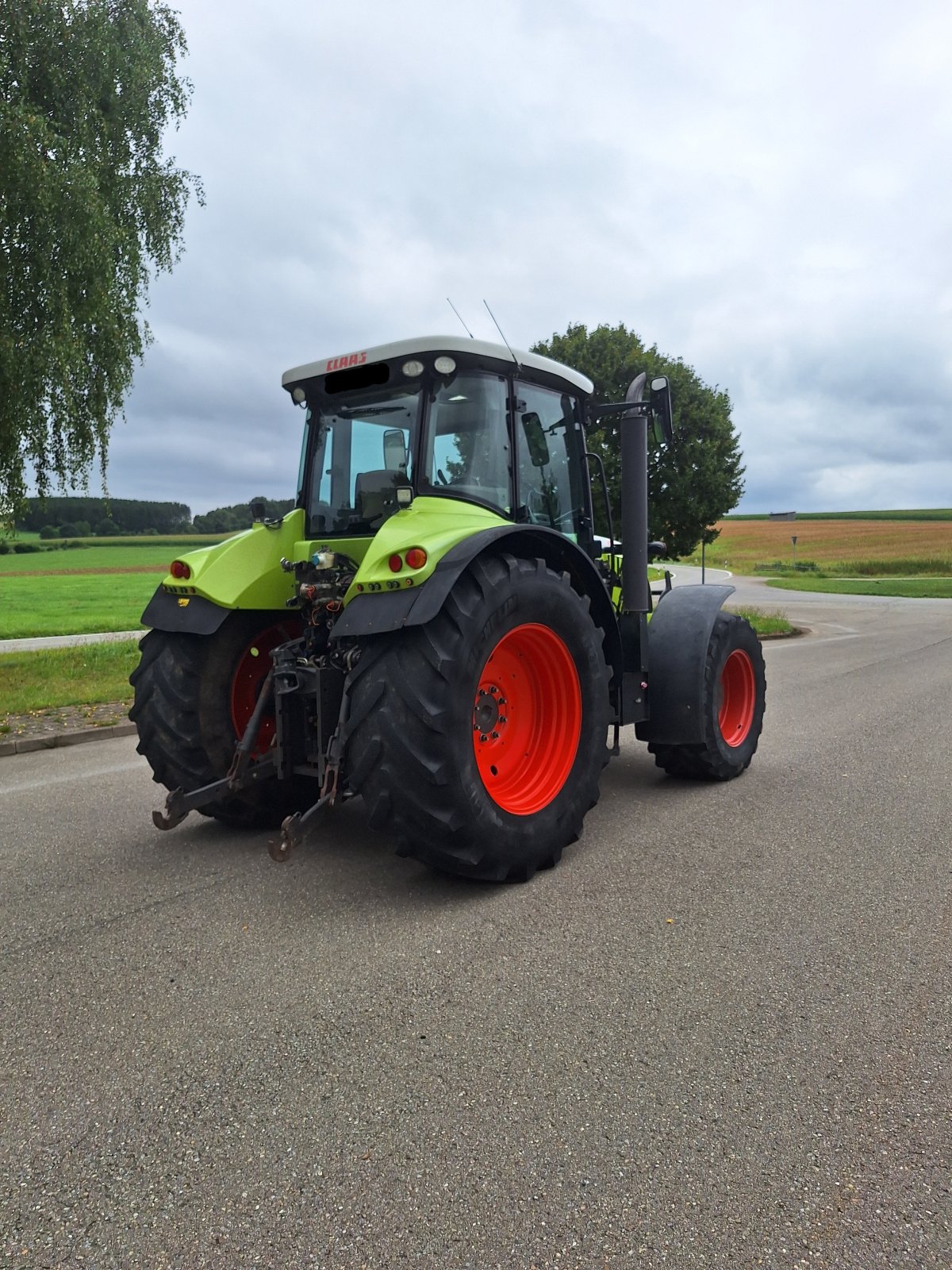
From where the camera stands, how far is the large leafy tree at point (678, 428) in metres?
24.2

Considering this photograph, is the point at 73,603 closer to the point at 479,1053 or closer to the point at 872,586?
the point at 479,1053

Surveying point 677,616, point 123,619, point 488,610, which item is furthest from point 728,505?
point 488,610

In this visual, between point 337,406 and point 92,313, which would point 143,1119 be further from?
point 92,313

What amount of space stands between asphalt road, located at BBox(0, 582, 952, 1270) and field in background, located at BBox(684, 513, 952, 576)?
47.0 metres

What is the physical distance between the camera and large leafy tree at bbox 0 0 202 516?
9219 mm

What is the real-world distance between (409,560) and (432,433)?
898 millimetres

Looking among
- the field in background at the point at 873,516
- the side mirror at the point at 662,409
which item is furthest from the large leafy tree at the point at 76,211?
the field in background at the point at 873,516

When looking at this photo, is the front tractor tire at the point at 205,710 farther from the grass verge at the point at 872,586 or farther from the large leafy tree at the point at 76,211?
the grass verge at the point at 872,586

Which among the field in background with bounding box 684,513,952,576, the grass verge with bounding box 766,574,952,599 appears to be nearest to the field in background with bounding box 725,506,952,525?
the field in background with bounding box 684,513,952,576

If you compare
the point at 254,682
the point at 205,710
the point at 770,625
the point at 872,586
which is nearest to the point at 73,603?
the point at 770,625

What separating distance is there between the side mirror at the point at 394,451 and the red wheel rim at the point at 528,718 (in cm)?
100

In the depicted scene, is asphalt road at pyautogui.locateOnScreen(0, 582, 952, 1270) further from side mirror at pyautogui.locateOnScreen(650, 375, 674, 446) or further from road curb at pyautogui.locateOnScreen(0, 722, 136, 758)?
road curb at pyautogui.locateOnScreen(0, 722, 136, 758)

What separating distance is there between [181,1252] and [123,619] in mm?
21105

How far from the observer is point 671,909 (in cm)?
343
